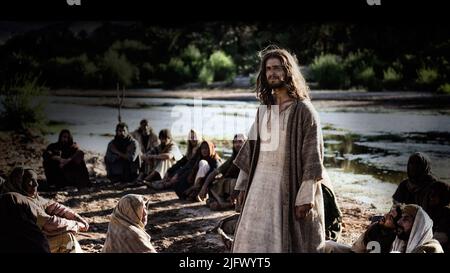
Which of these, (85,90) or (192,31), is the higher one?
(192,31)

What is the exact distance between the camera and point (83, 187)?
6.30 metres

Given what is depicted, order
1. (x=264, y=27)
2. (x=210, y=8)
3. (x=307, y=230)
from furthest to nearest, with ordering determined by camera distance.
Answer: (x=264, y=27) → (x=210, y=8) → (x=307, y=230)

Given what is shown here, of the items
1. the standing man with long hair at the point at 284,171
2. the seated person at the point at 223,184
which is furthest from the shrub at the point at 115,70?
the standing man with long hair at the point at 284,171

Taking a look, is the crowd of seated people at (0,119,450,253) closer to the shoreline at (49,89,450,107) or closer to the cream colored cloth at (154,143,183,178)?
the cream colored cloth at (154,143,183,178)

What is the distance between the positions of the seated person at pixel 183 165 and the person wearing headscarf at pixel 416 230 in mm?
2985

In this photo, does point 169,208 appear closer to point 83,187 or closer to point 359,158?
point 83,187

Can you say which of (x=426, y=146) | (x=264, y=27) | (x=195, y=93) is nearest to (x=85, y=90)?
(x=195, y=93)

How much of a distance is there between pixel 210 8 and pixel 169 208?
6.81 ft

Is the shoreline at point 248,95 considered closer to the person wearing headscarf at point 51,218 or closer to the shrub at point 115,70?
the shrub at point 115,70

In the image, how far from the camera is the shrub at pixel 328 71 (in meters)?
6.27

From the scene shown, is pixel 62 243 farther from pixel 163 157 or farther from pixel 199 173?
pixel 163 157

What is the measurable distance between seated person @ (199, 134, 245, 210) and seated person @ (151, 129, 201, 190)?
41cm

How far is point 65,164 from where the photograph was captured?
625 centimetres

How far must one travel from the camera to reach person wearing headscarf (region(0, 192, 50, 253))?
3678mm
